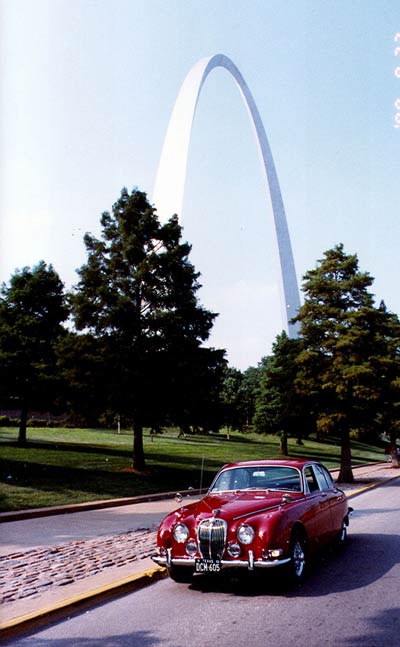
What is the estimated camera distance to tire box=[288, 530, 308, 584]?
6.50 meters

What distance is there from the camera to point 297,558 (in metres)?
6.71

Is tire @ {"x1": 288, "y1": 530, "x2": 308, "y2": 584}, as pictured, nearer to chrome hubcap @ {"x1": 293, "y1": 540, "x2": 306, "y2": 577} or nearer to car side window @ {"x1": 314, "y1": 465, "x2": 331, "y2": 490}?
chrome hubcap @ {"x1": 293, "y1": 540, "x2": 306, "y2": 577}

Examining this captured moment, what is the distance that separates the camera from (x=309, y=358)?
80.9 ft

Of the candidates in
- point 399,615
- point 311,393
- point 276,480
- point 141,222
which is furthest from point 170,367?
point 399,615

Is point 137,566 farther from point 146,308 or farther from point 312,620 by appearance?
point 146,308

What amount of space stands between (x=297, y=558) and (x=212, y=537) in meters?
1.10

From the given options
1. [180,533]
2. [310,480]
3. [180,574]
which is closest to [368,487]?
[310,480]

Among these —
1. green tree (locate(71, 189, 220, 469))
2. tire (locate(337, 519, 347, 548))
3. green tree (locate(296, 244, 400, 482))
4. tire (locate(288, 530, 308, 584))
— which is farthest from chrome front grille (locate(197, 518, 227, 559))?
green tree (locate(296, 244, 400, 482))

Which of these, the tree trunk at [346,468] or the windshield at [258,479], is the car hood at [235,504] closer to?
the windshield at [258,479]

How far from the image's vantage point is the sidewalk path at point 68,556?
243 inches

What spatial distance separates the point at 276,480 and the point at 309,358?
56.6 feet

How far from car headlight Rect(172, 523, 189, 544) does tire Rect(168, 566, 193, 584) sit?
0.34 metres

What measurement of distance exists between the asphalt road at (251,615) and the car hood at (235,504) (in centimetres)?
81

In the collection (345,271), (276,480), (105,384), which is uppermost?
(345,271)
